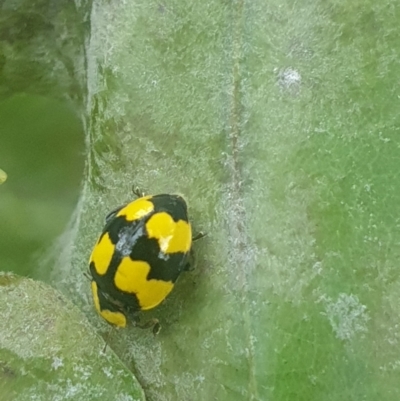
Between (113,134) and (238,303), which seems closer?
(238,303)

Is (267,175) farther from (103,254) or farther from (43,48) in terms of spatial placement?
(43,48)

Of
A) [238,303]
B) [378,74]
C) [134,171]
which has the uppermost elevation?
[378,74]

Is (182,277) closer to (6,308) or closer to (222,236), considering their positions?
(222,236)

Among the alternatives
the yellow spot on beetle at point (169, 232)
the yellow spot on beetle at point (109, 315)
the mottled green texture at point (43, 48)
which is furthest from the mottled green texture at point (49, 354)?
the mottled green texture at point (43, 48)

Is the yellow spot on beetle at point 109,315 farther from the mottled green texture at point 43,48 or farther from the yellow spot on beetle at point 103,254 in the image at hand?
the mottled green texture at point 43,48

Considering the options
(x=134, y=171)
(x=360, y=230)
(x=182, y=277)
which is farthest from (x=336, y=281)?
(x=134, y=171)

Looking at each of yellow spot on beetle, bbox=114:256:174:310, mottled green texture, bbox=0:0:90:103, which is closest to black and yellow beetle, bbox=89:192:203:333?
yellow spot on beetle, bbox=114:256:174:310
